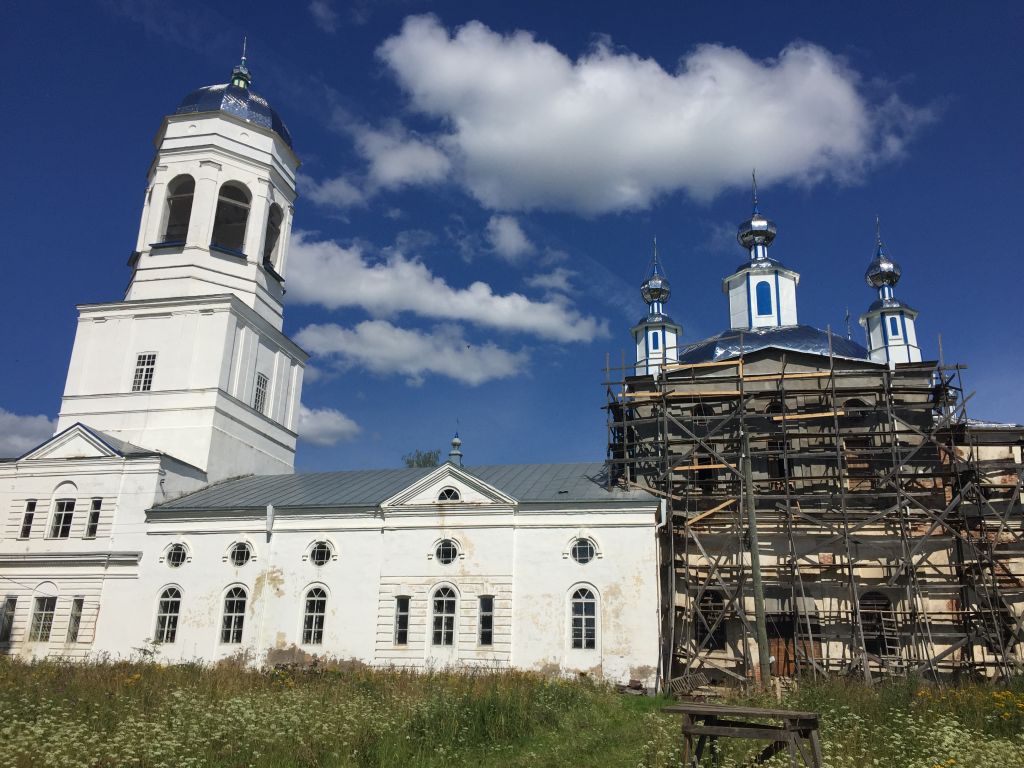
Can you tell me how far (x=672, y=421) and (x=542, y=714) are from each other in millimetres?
10896

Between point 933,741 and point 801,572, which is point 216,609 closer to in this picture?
point 801,572

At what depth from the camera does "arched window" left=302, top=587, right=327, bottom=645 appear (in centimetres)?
2138

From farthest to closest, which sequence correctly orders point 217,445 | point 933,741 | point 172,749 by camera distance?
point 217,445 → point 933,741 → point 172,749

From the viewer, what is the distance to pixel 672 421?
22062 millimetres

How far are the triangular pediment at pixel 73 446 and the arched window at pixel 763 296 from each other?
21031mm

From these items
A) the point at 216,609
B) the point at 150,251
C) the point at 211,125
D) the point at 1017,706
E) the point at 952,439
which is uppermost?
the point at 211,125

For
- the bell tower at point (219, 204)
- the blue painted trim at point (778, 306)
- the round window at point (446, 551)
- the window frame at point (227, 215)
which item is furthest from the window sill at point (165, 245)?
the blue painted trim at point (778, 306)

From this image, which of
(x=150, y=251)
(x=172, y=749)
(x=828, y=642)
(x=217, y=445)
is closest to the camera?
(x=172, y=749)

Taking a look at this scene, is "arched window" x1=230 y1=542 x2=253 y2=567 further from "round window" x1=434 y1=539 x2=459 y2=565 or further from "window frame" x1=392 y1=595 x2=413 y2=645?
"round window" x1=434 y1=539 x2=459 y2=565

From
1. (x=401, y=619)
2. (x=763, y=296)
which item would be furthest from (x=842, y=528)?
(x=401, y=619)

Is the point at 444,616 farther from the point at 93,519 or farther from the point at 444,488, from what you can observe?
the point at 93,519

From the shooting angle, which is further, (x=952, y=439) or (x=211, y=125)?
(x=211, y=125)

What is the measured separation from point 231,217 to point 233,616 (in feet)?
49.4

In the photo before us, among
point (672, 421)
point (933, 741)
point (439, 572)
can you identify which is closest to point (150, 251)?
point (439, 572)
